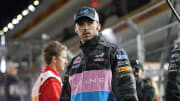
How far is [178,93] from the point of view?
6.55 ft

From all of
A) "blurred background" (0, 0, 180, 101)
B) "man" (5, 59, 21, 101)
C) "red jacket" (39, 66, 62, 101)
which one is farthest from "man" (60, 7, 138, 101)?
"man" (5, 59, 21, 101)

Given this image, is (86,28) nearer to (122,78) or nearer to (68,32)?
(122,78)

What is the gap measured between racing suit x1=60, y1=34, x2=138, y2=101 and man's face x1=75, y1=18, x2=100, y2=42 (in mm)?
37

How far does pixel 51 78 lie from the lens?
2.44 m

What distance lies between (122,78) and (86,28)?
1.38 ft

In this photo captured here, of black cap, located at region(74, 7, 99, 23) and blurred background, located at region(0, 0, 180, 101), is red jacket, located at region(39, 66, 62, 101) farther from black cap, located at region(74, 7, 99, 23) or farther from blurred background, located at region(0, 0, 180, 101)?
blurred background, located at region(0, 0, 180, 101)

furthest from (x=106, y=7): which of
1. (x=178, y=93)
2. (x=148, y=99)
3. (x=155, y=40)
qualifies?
(x=178, y=93)

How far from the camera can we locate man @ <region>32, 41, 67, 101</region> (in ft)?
7.78

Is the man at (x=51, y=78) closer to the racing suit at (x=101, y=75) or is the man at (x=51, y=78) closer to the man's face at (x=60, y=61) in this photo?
the man's face at (x=60, y=61)

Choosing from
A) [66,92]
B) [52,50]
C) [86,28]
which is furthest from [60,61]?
[86,28]

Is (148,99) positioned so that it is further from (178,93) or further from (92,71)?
(92,71)

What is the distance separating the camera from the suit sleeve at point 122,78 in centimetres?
156

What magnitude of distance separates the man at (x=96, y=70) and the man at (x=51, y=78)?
20.5 inches

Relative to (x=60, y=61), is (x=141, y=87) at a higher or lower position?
lower
